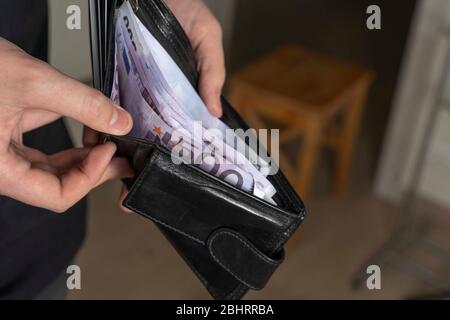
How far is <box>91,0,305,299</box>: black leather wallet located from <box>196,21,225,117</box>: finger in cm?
5

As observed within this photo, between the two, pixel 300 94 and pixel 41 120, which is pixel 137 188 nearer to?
pixel 41 120

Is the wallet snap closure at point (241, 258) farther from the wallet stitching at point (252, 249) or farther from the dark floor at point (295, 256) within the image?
the dark floor at point (295, 256)

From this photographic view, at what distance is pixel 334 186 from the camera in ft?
6.36

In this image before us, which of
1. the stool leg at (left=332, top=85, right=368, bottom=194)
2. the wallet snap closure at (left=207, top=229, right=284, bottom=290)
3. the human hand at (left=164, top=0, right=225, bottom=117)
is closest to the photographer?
the wallet snap closure at (left=207, top=229, right=284, bottom=290)

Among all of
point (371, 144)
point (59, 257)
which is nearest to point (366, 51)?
point (371, 144)

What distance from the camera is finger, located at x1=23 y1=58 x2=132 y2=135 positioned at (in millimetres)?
562

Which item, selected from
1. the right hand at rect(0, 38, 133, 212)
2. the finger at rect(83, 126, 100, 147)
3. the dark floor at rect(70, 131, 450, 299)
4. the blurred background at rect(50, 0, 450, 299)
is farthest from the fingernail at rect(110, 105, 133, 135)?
the dark floor at rect(70, 131, 450, 299)

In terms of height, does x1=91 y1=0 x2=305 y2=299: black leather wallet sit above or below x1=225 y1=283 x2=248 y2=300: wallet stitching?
above

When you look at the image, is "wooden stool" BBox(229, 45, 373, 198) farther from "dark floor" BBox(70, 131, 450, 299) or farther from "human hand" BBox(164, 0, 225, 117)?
"human hand" BBox(164, 0, 225, 117)

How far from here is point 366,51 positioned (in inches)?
104

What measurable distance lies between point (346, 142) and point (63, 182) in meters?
1.32

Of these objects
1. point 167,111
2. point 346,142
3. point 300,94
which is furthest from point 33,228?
point 346,142

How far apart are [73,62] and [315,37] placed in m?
1.48

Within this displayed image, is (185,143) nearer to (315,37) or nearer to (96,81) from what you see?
(96,81)
